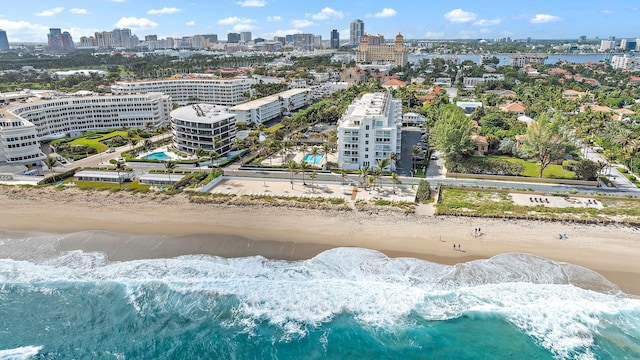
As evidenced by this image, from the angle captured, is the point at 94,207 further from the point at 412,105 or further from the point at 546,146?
the point at 412,105

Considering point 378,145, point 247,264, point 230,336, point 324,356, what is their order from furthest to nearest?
point 378,145, point 247,264, point 230,336, point 324,356

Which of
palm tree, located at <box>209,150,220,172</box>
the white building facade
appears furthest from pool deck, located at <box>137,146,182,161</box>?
the white building facade

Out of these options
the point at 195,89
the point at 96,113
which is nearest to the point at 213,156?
the point at 96,113

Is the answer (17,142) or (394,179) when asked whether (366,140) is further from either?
(17,142)

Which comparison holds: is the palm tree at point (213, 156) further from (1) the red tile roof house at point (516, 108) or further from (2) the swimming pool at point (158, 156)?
(1) the red tile roof house at point (516, 108)

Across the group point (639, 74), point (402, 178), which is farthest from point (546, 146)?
point (639, 74)

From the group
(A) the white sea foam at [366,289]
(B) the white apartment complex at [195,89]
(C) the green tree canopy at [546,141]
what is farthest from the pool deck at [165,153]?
(C) the green tree canopy at [546,141]
